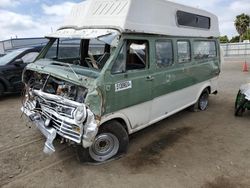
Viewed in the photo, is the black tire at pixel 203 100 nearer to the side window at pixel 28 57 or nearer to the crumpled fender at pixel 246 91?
the crumpled fender at pixel 246 91

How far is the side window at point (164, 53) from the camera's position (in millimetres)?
4582

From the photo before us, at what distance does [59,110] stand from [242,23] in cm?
3990

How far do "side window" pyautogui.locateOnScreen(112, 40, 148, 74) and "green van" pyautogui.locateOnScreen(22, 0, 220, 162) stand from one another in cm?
2

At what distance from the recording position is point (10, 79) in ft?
25.6

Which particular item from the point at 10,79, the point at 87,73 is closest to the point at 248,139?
the point at 87,73

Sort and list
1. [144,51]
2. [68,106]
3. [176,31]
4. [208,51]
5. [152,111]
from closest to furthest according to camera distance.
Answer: [68,106] < [144,51] < [152,111] < [176,31] < [208,51]

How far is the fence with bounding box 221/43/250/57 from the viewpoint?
23.1 metres

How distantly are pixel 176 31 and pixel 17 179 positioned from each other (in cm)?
390

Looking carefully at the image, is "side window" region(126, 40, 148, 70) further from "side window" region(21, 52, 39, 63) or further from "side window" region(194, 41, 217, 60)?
"side window" region(21, 52, 39, 63)

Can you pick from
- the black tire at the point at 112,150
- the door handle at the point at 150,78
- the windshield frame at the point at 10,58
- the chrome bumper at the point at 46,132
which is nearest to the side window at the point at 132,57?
the door handle at the point at 150,78

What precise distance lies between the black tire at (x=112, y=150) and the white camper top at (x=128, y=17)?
1539 mm

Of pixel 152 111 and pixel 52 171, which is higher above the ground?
pixel 152 111

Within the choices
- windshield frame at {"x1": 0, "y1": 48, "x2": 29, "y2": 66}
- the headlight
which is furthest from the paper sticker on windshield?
windshield frame at {"x1": 0, "y1": 48, "x2": 29, "y2": 66}

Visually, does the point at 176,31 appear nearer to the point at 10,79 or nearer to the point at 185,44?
the point at 185,44
